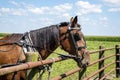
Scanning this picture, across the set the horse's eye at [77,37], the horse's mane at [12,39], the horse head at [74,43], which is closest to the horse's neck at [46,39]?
the horse head at [74,43]

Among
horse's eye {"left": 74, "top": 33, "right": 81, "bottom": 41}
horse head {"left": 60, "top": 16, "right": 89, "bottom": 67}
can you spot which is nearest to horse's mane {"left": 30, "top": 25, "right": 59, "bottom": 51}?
horse head {"left": 60, "top": 16, "right": 89, "bottom": 67}

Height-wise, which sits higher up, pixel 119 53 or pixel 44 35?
pixel 44 35

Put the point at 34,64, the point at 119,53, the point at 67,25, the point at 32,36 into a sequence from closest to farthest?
the point at 34,64 < the point at 32,36 < the point at 67,25 < the point at 119,53

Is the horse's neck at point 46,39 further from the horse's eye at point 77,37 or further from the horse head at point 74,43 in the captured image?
the horse's eye at point 77,37

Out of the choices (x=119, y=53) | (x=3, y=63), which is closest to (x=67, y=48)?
(x=3, y=63)

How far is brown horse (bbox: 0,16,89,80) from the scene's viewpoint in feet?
17.2

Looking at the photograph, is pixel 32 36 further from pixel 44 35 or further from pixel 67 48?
pixel 67 48

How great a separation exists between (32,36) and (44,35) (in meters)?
0.28

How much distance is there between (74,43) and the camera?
5871 mm

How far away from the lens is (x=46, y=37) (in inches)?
226

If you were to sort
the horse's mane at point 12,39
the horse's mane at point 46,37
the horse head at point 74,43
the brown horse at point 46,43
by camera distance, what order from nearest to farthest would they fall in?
the brown horse at point 46,43 < the horse's mane at point 12,39 < the horse's mane at point 46,37 < the horse head at point 74,43

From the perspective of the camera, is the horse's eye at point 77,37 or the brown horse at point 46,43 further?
the horse's eye at point 77,37

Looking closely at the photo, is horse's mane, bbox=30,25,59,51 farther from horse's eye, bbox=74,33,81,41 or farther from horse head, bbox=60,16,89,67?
horse's eye, bbox=74,33,81,41

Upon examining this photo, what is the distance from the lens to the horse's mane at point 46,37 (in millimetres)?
5633
